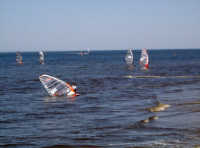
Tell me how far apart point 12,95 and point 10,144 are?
1522 centimetres

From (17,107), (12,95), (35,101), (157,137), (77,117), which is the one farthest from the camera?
(12,95)

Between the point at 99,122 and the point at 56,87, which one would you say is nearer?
the point at 99,122

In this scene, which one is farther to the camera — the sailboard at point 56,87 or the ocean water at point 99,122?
the sailboard at point 56,87

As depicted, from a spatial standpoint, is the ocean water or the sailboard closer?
the ocean water

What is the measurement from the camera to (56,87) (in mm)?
26719

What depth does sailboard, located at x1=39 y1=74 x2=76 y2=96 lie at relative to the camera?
26531 mm

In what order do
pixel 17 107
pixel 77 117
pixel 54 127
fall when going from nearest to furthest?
pixel 54 127 < pixel 77 117 < pixel 17 107

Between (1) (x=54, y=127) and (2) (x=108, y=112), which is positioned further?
(2) (x=108, y=112)

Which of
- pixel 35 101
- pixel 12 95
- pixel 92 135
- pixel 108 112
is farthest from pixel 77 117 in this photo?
pixel 12 95

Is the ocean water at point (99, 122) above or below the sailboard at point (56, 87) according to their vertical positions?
below

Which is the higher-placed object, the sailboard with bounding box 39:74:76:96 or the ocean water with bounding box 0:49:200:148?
the sailboard with bounding box 39:74:76:96

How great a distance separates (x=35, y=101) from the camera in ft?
79.4

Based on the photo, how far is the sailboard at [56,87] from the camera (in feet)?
87.0

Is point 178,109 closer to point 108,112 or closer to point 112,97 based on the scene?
point 108,112
